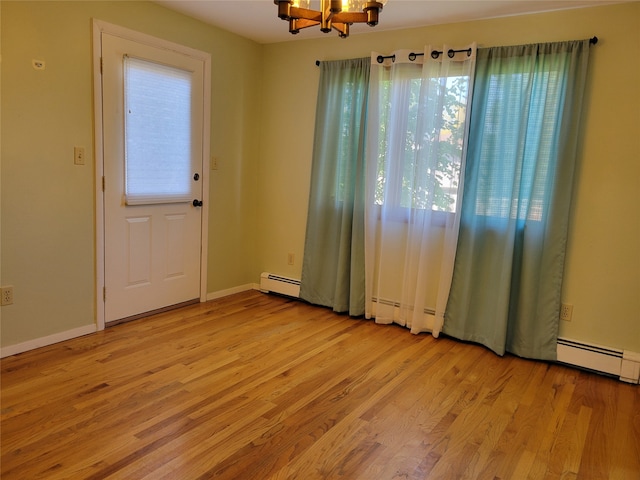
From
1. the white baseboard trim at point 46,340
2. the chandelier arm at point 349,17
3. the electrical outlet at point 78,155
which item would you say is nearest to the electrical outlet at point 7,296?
the white baseboard trim at point 46,340

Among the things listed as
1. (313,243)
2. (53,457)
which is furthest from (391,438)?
(313,243)

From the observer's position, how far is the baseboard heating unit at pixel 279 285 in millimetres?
4488

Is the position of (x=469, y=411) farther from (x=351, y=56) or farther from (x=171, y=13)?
(x=171, y=13)

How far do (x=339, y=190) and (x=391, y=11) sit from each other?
1.45 meters

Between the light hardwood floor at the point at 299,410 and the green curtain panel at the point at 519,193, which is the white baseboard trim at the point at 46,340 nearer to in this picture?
the light hardwood floor at the point at 299,410

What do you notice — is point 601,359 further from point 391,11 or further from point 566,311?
point 391,11

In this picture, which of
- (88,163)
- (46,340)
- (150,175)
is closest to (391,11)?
(150,175)

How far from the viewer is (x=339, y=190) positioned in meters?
4.09

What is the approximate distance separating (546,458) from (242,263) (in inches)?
126

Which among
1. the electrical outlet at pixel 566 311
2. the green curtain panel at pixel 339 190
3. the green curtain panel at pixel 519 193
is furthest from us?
the green curtain panel at pixel 339 190

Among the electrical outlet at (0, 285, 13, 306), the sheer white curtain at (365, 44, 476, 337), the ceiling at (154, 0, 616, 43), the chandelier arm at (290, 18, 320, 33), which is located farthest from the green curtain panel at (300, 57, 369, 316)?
the electrical outlet at (0, 285, 13, 306)

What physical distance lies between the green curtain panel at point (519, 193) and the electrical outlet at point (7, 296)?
9.92 ft

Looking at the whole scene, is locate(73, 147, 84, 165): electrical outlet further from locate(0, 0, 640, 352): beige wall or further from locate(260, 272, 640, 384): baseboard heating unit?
locate(260, 272, 640, 384): baseboard heating unit

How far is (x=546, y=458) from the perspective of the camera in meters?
2.15
